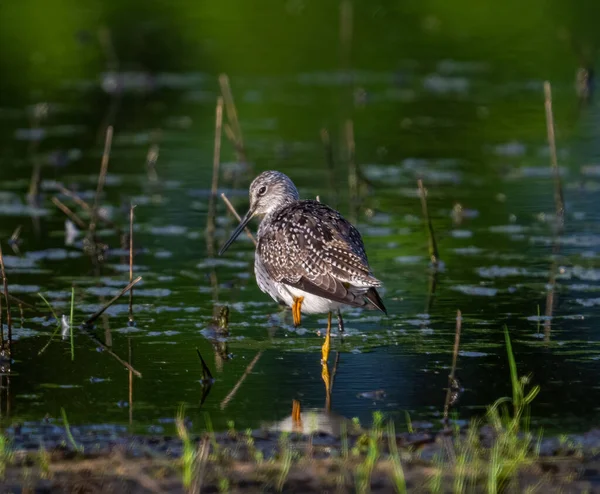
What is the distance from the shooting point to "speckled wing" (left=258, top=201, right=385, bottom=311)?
7.90 metres

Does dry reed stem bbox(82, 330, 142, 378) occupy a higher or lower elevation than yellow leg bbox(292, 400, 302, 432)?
higher

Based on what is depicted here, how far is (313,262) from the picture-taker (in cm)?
809

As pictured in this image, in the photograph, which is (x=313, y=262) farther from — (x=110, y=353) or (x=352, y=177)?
(x=352, y=177)

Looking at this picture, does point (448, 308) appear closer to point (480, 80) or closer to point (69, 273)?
point (69, 273)

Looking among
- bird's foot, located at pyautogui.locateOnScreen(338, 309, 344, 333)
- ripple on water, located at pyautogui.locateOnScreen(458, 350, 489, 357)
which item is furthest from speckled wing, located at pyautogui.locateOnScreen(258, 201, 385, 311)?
ripple on water, located at pyautogui.locateOnScreen(458, 350, 489, 357)

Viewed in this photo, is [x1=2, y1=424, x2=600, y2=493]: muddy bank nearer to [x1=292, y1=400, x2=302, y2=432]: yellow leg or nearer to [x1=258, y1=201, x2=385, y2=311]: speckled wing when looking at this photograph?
[x1=292, y1=400, x2=302, y2=432]: yellow leg

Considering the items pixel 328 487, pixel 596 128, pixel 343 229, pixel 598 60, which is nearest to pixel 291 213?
pixel 343 229

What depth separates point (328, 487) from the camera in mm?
5672

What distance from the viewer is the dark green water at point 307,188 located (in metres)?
7.59

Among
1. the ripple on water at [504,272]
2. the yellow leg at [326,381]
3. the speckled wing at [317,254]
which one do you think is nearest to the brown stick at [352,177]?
the ripple on water at [504,272]

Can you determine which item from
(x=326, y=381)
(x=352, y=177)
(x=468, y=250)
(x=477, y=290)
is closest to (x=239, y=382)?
(x=326, y=381)

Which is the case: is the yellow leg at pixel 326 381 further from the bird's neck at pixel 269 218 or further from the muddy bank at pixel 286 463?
the bird's neck at pixel 269 218

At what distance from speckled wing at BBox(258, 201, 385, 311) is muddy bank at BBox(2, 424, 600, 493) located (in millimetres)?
1605

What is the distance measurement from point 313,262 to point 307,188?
510 cm
